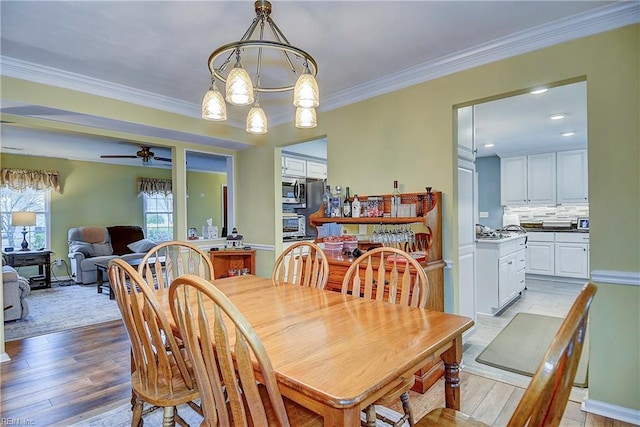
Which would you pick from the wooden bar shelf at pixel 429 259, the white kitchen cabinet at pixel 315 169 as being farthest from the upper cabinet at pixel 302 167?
the wooden bar shelf at pixel 429 259

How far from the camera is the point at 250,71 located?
2.81 metres

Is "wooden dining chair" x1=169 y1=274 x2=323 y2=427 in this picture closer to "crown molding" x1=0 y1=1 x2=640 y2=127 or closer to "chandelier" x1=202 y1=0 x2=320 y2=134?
"chandelier" x1=202 y1=0 x2=320 y2=134

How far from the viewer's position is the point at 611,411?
2.02 m

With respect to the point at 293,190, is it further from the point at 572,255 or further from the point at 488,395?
the point at 572,255

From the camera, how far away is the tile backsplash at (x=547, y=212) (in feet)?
20.0

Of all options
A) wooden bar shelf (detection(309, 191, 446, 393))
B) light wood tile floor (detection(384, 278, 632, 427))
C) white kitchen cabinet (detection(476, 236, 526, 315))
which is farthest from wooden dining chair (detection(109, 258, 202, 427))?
white kitchen cabinet (detection(476, 236, 526, 315))

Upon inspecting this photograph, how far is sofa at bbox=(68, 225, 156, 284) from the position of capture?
6.00 metres

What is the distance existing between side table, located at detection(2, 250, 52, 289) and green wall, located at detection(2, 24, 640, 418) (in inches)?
133

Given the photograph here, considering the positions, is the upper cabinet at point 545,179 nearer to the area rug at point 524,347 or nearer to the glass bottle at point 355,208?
the area rug at point 524,347

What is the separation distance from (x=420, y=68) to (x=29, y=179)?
22.8 ft

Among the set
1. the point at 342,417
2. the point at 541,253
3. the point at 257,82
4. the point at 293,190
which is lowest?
the point at 541,253

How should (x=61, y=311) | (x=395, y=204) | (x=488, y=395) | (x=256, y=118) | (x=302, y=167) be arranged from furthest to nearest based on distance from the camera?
(x=302, y=167) → (x=61, y=311) → (x=395, y=204) → (x=488, y=395) → (x=256, y=118)

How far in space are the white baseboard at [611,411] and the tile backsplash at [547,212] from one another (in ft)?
16.4

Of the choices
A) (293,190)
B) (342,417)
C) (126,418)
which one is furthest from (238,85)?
(293,190)
